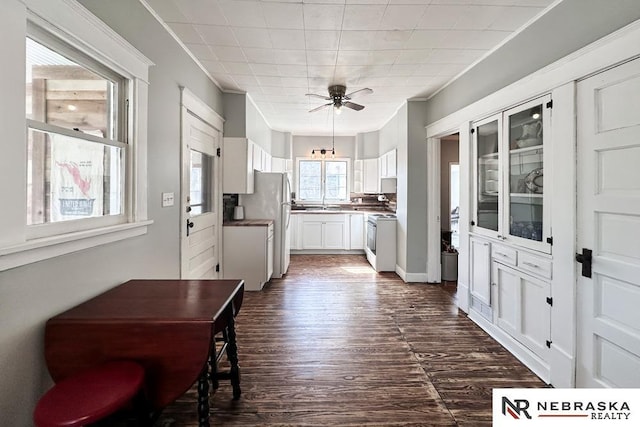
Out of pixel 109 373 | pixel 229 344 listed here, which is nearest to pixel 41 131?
pixel 109 373

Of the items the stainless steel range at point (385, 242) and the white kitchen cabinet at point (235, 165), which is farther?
the stainless steel range at point (385, 242)

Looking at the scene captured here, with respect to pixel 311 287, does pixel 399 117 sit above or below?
above

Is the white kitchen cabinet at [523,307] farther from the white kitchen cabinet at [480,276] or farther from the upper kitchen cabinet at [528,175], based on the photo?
the upper kitchen cabinet at [528,175]

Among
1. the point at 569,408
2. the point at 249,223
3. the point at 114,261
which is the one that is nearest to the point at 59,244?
the point at 114,261

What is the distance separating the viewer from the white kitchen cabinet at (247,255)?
429cm

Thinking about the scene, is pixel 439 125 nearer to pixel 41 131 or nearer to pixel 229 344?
pixel 229 344

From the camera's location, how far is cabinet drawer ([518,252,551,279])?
232 cm

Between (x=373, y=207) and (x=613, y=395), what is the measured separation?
577cm

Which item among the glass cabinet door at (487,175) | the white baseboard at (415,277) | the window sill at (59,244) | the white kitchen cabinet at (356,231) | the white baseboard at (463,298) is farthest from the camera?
the white kitchen cabinet at (356,231)

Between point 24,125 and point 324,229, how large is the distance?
18.3ft

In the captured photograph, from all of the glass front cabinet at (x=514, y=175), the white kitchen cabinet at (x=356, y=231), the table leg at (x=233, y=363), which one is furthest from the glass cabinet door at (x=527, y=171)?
the white kitchen cabinet at (x=356, y=231)

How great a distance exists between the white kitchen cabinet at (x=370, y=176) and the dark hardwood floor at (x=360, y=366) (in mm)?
3089

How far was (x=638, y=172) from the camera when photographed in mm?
1683

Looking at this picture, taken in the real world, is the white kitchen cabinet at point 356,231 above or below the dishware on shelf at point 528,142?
below
